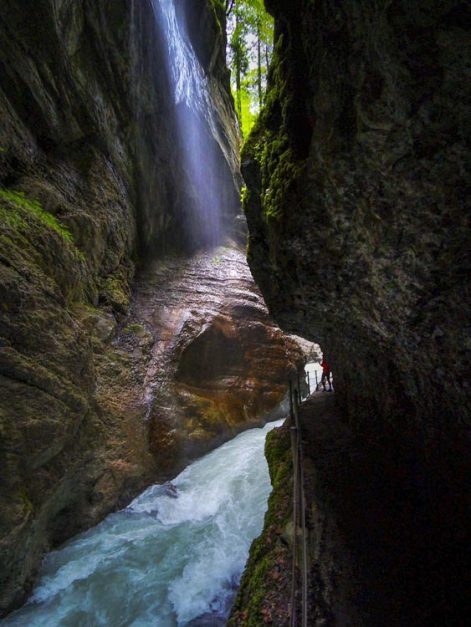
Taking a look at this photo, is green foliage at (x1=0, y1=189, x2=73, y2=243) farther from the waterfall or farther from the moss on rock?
the waterfall

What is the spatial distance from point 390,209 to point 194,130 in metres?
15.9

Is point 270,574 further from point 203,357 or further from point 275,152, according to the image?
point 203,357

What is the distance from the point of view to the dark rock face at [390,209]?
2473 millimetres

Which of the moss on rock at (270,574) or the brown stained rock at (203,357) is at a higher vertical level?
the brown stained rock at (203,357)

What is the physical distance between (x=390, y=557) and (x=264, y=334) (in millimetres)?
9572

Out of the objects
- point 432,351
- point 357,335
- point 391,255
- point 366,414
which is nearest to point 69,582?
point 366,414

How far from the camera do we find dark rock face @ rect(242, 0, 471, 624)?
8.11ft

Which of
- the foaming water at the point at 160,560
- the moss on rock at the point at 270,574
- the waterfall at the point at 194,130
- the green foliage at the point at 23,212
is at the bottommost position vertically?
the foaming water at the point at 160,560

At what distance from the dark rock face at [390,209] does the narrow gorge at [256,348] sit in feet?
0.07

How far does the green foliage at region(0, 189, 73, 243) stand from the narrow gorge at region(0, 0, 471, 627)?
0.28ft

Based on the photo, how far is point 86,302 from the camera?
9141 mm

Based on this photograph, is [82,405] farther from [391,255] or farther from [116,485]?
[391,255]

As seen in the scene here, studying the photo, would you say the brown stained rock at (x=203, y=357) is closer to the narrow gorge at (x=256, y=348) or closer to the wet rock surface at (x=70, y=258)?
the narrow gorge at (x=256, y=348)

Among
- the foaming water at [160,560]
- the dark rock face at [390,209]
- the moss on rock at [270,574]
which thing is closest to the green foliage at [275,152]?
the dark rock face at [390,209]
